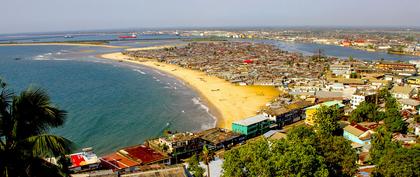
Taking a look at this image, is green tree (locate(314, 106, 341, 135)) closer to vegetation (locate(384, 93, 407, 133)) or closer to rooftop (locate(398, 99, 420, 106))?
vegetation (locate(384, 93, 407, 133))

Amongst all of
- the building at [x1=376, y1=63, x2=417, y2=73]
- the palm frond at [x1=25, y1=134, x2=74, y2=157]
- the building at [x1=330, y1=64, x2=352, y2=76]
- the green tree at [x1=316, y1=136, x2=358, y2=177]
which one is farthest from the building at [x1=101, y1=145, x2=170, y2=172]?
the building at [x1=376, y1=63, x2=417, y2=73]

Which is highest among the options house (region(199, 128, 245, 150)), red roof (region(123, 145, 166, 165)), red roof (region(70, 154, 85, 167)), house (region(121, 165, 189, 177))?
house (region(121, 165, 189, 177))

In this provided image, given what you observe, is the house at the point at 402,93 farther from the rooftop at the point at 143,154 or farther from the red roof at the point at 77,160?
the red roof at the point at 77,160

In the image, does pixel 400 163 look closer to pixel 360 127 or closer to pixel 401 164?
pixel 401 164

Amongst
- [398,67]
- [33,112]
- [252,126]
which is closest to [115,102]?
[252,126]

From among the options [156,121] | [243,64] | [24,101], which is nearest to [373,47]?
[243,64]
